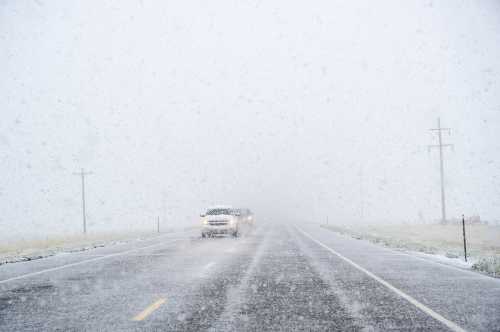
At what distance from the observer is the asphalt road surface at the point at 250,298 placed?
21.8ft

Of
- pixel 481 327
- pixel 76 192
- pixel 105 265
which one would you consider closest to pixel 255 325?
pixel 481 327

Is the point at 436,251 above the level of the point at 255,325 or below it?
below

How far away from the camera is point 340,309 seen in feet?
24.8

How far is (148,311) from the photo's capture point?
7531 millimetres

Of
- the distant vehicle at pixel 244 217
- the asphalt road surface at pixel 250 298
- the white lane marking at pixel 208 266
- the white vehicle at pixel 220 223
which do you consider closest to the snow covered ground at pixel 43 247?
the white vehicle at pixel 220 223

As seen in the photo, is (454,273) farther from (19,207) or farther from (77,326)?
(19,207)

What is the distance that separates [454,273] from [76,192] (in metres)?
188

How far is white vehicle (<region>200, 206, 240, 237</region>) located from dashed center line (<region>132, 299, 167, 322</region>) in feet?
76.2

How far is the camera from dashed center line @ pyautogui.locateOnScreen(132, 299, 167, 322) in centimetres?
702

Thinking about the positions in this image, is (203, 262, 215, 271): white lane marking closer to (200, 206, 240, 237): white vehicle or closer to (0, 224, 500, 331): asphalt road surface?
(0, 224, 500, 331): asphalt road surface

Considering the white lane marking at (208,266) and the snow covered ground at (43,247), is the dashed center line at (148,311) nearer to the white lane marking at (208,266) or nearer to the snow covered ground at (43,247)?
the white lane marking at (208,266)

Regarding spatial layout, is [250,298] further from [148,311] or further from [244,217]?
[244,217]

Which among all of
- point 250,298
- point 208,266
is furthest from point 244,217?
point 250,298

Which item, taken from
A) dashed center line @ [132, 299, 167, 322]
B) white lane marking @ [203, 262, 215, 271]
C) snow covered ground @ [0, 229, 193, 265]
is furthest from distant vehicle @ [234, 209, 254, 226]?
dashed center line @ [132, 299, 167, 322]
